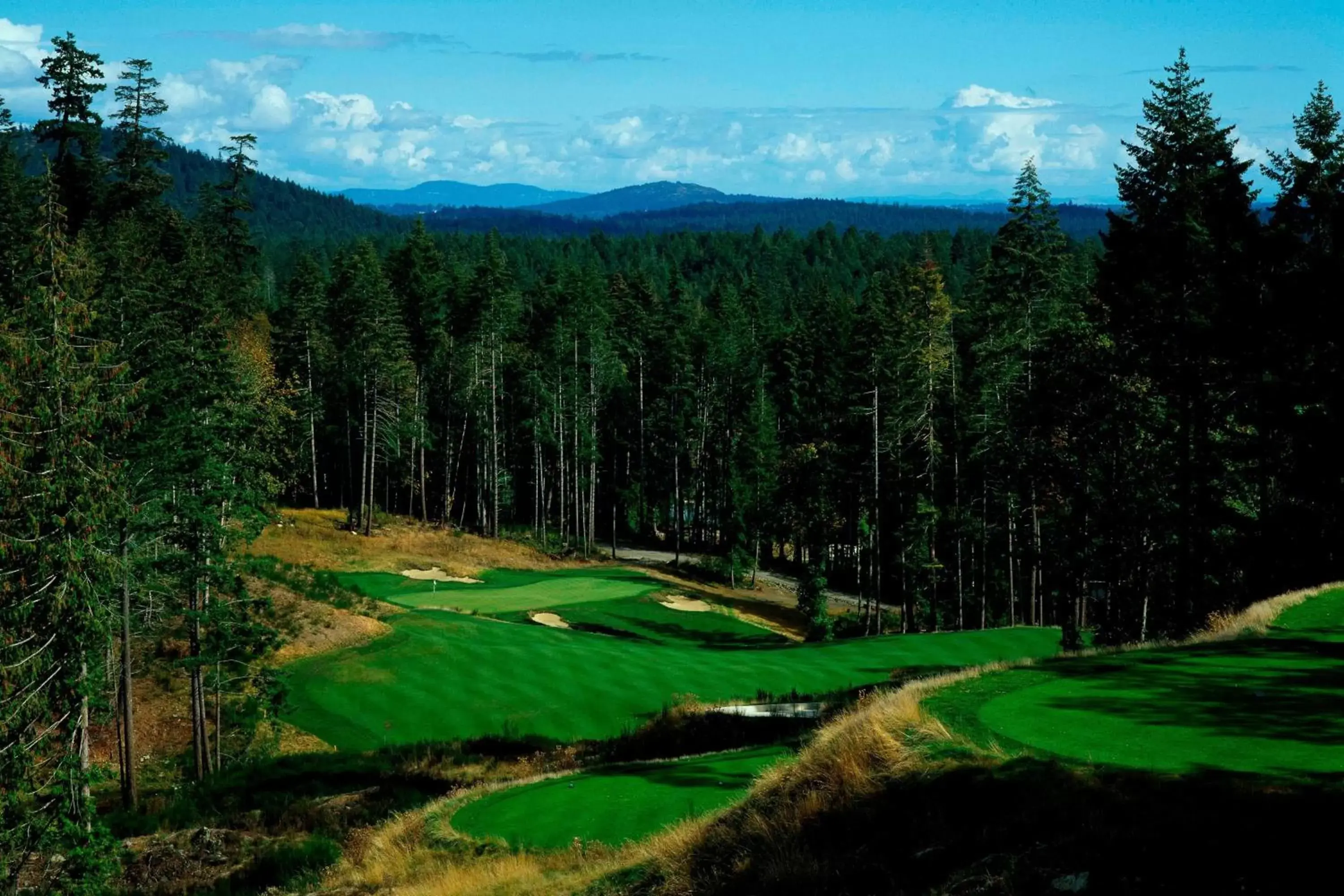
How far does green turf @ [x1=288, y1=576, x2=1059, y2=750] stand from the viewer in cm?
3356

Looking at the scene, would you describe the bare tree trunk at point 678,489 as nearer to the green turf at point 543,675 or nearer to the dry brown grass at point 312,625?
the green turf at point 543,675

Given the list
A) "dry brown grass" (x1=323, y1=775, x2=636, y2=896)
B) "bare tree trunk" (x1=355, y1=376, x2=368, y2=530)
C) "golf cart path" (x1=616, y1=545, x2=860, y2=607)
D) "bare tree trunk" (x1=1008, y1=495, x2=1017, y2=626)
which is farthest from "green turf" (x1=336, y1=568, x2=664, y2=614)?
"dry brown grass" (x1=323, y1=775, x2=636, y2=896)

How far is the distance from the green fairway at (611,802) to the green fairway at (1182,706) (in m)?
4.11

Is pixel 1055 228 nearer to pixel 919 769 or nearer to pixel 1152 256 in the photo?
pixel 1152 256

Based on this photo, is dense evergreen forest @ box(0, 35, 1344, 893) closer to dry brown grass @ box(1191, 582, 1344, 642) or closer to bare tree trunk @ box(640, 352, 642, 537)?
bare tree trunk @ box(640, 352, 642, 537)

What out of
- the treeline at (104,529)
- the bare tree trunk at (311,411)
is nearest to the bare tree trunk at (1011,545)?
the treeline at (104,529)

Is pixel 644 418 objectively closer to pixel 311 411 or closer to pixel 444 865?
pixel 311 411

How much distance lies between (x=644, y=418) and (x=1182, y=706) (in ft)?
255

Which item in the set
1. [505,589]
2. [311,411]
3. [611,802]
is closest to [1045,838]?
[611,802]

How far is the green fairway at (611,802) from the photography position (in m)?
16.7

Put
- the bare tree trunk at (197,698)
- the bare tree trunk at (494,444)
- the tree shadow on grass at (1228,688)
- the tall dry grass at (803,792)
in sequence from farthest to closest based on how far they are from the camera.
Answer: the bare tree trunk at (494,444), the bare tree trunk at (197,698), the tall dry grass at (803,792), the tree shadow on grass at (1228,688)

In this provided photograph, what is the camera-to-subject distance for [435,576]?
60969 millimetres

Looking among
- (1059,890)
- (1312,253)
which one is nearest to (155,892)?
(1059,890)

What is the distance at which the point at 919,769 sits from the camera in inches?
493
